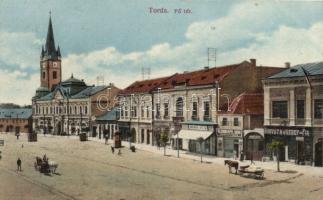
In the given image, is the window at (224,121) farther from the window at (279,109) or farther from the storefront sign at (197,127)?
the window at (279,109)

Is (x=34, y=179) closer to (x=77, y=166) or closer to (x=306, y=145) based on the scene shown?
(x=77, y=166)

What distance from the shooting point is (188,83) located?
2569 cm

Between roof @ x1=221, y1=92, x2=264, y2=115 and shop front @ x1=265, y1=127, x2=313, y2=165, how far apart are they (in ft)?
3.90

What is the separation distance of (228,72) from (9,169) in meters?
13.1

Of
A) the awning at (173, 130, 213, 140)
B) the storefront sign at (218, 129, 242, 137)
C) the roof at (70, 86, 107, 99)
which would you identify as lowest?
the awning at (173, 130, 213, 140)

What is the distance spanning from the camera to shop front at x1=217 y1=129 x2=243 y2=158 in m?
22.2

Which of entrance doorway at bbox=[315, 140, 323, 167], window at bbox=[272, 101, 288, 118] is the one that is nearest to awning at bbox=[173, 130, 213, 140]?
window at bbox=[272, 101, 288, 118]

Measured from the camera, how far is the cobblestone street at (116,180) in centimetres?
1410

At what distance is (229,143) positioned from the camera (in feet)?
75.2

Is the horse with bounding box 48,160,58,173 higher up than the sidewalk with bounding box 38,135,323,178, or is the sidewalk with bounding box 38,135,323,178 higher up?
the horse with bounding box 48,160,58,173

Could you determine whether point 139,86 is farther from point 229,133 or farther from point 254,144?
point 254,144

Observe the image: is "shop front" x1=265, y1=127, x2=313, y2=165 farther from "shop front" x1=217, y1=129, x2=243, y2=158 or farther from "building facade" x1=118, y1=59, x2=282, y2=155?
"building facade" x1=118, y1=59, x2=282, y2=155

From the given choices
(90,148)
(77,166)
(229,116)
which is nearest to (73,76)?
(77,166)

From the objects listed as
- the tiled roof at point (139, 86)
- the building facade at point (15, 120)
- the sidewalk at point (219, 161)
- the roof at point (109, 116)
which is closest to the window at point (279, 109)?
the sidewalk at point (219, 161)
